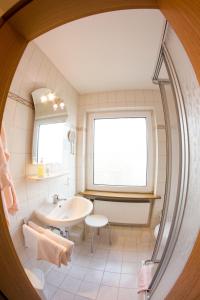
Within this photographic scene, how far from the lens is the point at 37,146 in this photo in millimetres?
1443

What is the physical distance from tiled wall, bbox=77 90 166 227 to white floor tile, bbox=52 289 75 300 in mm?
1356

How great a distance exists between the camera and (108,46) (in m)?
1.45

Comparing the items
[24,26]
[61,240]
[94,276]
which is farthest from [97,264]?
[24,26]

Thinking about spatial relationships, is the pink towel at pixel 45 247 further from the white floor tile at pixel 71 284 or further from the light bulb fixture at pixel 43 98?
the light bulb fixture at pixel 43 98

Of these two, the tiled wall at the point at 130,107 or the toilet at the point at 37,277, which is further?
the tiled wall at the point at 130,107

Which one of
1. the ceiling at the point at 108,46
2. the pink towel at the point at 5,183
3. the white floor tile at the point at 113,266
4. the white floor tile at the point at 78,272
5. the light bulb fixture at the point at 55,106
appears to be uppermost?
the ceiling at the point at 108,46

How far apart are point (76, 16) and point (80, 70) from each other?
136 centimetres

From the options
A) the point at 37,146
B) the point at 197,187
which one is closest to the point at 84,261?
the point at 37,146

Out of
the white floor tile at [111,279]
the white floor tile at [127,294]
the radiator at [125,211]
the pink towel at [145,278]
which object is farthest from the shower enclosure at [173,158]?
the radiator at [125,211]

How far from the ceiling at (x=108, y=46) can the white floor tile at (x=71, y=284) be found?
235 centimetres

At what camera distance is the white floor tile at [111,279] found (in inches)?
56.8

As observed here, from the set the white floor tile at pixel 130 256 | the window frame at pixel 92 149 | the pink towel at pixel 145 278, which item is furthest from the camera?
the window frame at pixel 92 149

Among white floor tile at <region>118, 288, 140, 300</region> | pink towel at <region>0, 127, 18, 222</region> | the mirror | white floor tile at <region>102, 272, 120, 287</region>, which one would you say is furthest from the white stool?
pink towel at <region>0, 127, 18, 222</region>

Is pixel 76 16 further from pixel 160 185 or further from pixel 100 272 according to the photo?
pixel 160 185
